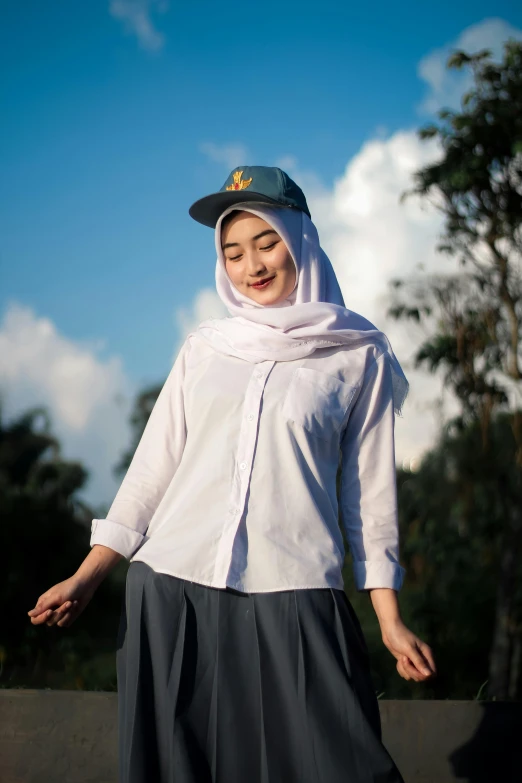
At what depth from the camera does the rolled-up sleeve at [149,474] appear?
1.94 meters

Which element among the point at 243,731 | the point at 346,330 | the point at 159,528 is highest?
the point at 346,330

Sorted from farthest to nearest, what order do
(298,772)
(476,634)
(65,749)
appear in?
(476,634), (65,749), (298,772)

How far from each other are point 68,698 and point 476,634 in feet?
31.0

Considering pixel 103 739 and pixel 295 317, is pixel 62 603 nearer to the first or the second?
pixel 295 317

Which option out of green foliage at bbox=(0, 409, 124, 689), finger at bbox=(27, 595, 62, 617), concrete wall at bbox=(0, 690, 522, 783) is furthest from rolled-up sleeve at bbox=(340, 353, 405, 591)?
green foliage at bbox=(0, 409, 124, 689)

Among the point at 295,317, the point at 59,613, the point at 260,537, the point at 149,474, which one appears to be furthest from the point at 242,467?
the point at 59,613

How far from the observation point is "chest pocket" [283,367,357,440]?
1926 millimetres

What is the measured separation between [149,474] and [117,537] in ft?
0.60

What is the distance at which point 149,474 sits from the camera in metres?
2.05

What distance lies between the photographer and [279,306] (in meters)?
2.17

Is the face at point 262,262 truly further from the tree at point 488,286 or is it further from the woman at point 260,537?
the tree at point 488,286

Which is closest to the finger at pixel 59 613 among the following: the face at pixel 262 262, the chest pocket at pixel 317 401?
the chest pocket at pixel 317 401

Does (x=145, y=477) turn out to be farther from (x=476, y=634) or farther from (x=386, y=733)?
(x=476, y=634)

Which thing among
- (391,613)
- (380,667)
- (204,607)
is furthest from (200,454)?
(380,667)
